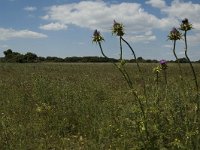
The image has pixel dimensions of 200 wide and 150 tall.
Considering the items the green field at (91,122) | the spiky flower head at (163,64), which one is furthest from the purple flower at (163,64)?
the green field at (91,122)

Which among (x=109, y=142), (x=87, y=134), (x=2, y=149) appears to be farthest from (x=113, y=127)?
(x=2, y=149)

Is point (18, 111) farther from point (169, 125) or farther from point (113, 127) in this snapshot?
point (169, 125)

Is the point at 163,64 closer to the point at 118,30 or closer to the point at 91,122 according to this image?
the point at 118,30

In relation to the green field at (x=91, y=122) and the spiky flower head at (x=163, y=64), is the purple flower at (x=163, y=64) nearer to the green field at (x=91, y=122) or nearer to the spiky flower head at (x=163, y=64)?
the spiky flower head at (x=163, y=64)

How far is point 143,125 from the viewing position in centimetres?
610

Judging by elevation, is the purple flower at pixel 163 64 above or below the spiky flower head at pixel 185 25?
below

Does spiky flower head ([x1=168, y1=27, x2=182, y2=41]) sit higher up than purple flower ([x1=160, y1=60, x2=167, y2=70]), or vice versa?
spiky flower head ([x1=168, y1=27, x2=182, y2=41])

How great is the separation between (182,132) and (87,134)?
110 inches

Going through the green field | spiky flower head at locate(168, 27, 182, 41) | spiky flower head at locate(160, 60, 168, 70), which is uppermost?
spiky flower head at locate(168, 27, 182, 41)

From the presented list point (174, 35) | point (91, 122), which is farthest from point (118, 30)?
point (91, 122)

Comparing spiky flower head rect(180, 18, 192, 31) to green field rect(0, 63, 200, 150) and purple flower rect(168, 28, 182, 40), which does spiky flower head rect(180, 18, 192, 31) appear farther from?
green field rect(0, 63, 200, 150)

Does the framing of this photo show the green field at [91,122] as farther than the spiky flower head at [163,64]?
Yes

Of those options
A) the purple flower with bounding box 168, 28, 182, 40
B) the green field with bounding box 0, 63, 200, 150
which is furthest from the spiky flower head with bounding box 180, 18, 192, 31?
the green field with bounding box 0, 63, 200, 150

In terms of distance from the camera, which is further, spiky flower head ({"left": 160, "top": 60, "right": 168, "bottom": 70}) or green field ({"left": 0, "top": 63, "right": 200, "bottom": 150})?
green field ({"left": 0, "top": 63, "right": 200, "bottom": 150})
